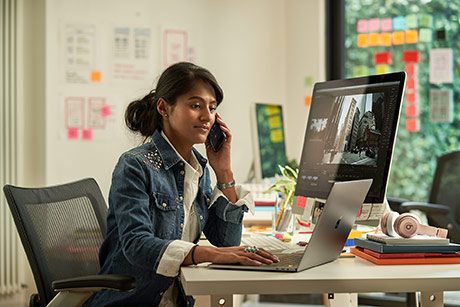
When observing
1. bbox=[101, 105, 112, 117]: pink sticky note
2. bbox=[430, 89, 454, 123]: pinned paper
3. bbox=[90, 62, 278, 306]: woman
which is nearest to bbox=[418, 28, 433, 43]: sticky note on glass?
bbox=[430, 89, 454, 123]: pinned paper

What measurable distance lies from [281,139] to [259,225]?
1.54m

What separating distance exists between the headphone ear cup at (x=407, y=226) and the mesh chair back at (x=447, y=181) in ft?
6.45

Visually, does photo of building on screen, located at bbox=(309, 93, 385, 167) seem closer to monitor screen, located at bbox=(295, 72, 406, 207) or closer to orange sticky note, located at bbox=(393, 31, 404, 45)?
monitor screen, located at bbox=(295, 72, 406, 207)

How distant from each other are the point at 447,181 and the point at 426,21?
3.72ft

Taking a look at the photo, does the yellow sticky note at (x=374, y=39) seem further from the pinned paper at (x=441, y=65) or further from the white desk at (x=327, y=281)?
the white desk at (x=327, y=281)

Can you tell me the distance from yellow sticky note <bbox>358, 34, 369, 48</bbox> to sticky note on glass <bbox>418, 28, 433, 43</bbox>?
374 millimetres

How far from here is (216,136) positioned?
1882 mm

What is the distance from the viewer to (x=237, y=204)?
1822mm

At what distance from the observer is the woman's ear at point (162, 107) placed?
5.77ft

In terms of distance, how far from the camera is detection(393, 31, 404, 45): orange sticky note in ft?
13.4

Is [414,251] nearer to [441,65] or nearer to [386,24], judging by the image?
[441,65]

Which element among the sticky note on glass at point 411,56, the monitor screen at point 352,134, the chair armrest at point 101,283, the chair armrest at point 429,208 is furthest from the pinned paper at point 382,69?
the chair armrest at point 101,283

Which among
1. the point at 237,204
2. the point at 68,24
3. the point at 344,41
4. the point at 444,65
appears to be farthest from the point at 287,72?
the point at 237,204

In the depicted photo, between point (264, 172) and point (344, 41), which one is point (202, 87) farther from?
point (344, 41)
